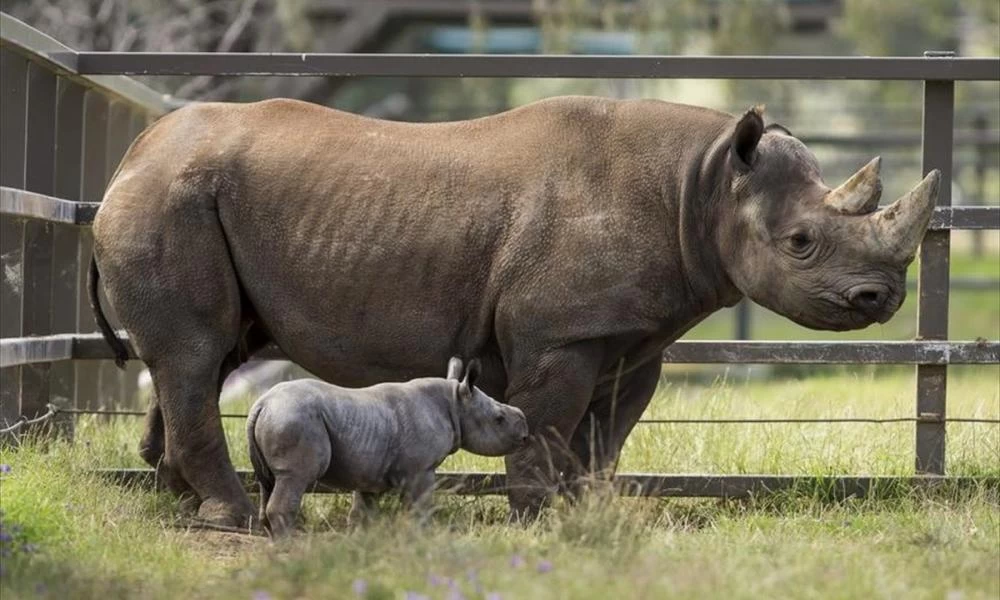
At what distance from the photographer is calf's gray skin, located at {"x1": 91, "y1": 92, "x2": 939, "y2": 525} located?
6969 millimetres

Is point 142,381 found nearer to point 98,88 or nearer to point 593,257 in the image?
point 98,88

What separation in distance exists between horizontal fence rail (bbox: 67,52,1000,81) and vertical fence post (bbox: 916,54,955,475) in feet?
0.50

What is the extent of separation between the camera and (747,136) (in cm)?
701

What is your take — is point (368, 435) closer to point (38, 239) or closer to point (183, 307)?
point (183, 307)

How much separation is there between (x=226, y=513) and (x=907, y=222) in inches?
111

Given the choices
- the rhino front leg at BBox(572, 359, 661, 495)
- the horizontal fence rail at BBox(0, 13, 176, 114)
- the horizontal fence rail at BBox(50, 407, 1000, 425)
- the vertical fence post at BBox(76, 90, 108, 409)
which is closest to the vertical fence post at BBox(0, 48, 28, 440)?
the horizontal fence rail at BBox(0, 13, 176, 114)

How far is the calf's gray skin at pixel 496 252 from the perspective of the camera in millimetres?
6969

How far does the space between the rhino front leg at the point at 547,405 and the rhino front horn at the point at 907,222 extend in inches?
45.0

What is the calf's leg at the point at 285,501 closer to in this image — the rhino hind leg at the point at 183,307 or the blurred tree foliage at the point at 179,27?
the rhino hind leg at the point at 183,307

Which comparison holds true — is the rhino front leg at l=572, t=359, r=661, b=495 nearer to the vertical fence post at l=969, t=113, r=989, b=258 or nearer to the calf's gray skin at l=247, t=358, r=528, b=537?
the calf's gray skin at l=247, t=358, r=528, b=537

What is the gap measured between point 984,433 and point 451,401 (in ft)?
9.48

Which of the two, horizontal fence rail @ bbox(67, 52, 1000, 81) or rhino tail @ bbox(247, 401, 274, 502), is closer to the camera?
rhino tail @ bbox(247, 401, 274, 502)

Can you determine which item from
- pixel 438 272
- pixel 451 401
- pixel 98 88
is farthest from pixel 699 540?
pixel 98 88

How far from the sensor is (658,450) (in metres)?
8.34
